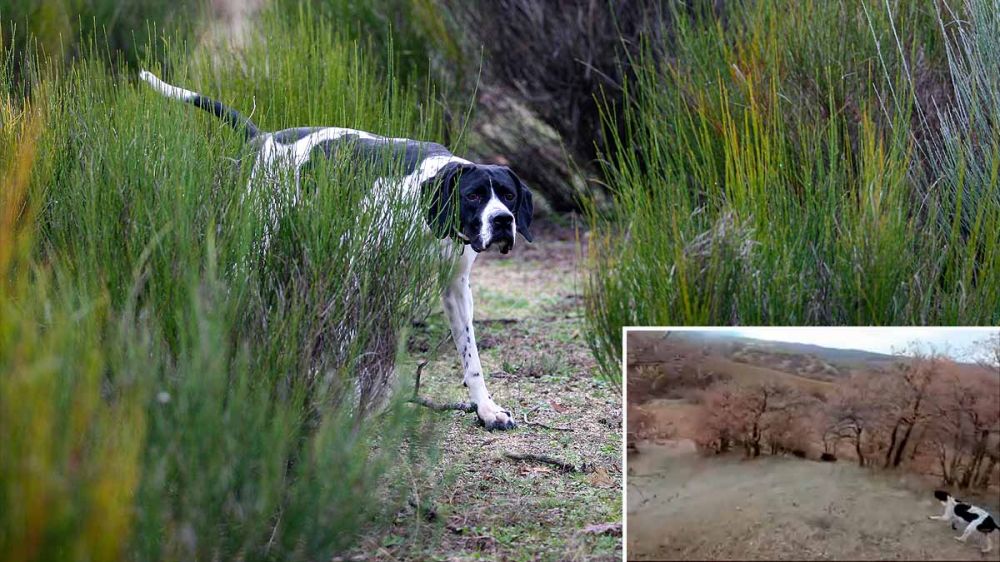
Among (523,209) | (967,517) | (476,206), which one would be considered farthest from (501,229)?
(967,517)

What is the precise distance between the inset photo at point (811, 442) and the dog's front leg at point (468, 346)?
163 cm

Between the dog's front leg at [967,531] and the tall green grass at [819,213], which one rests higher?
the tall green grass at [819,213]

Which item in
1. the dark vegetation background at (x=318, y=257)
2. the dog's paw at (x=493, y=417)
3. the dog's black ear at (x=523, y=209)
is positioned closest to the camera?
the dark vegetation background at (x=318, y=257)

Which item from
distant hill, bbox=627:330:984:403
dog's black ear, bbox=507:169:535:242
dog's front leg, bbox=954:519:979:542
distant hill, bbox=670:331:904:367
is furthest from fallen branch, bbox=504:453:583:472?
dog's front leg, bbox=954:519:979:542

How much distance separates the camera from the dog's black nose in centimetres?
455

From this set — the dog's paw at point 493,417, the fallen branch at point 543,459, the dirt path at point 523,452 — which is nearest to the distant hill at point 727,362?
the dirt path at point 523,452

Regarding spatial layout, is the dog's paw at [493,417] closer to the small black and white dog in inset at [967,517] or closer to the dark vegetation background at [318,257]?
the dark vegetation background at [318,257]

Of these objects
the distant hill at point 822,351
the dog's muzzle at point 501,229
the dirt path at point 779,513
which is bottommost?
the dirt path at point 779,513

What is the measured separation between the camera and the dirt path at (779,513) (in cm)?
287

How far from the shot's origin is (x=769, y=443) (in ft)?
10.0

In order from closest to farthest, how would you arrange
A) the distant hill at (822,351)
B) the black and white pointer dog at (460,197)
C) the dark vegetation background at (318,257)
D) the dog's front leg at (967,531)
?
the dark vegetation background at (318,257), the dog's front leg at (967,531), the distant hill at (822,351), the black and white pointer dog at (460,197)

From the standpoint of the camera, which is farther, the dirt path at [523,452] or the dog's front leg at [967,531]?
the dirt path at [523,452]

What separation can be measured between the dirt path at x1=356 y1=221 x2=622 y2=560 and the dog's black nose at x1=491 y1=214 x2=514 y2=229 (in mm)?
651

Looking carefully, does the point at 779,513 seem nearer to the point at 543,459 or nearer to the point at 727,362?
the point at 727,362
